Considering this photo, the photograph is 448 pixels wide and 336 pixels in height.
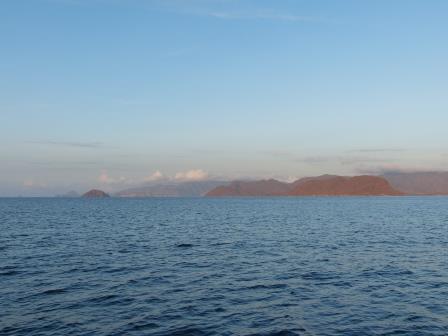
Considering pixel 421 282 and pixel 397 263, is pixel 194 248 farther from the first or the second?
pixel 421 282

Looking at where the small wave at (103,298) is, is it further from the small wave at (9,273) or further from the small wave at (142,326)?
the small wave at (9,273)

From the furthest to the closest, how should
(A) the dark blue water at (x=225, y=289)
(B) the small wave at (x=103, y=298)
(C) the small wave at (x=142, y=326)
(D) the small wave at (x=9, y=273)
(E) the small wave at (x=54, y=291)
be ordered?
(D) the small wave at (x=9, y=273) → (E) the small wave at (x=54, y=291) → (B) the small wave at (x=103, y=298) → (A) the dark blue water at (x=225, y=289) → (C) the small wave at (x=142, y=326)

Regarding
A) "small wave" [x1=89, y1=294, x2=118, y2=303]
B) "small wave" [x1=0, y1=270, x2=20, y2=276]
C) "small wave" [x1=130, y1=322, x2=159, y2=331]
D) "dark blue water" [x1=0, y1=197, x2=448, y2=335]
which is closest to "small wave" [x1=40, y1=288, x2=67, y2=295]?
"dark blue water" [x1=0, y1=197, x2=448, y2=335]

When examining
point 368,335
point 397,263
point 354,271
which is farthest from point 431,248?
point 368,335

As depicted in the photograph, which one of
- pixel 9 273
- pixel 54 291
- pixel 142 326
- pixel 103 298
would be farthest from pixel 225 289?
pixel 9 273

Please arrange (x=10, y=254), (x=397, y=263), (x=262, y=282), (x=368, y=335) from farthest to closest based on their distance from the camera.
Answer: (x=10, y=254), (x=397, y=263), (x=262, y=282), (x=368, y=335)

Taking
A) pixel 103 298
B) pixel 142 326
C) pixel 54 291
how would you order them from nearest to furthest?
pixel 142 326, pixel 103 298, pixel 54 291

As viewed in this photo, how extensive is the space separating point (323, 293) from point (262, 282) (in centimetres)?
584

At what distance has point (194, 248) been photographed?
5659 centimetres

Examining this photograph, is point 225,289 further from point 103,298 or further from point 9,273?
Answer: point 9,273

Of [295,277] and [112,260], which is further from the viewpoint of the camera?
[112,260]

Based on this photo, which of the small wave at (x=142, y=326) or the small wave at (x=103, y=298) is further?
the small wave at (x=103, y=298)

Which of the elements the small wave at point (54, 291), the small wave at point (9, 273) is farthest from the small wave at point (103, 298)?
the small wave at point (9, 273)

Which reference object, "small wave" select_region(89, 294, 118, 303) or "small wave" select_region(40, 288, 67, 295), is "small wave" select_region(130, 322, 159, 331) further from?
"small wave" select_region(40, 288, 67, 295)
